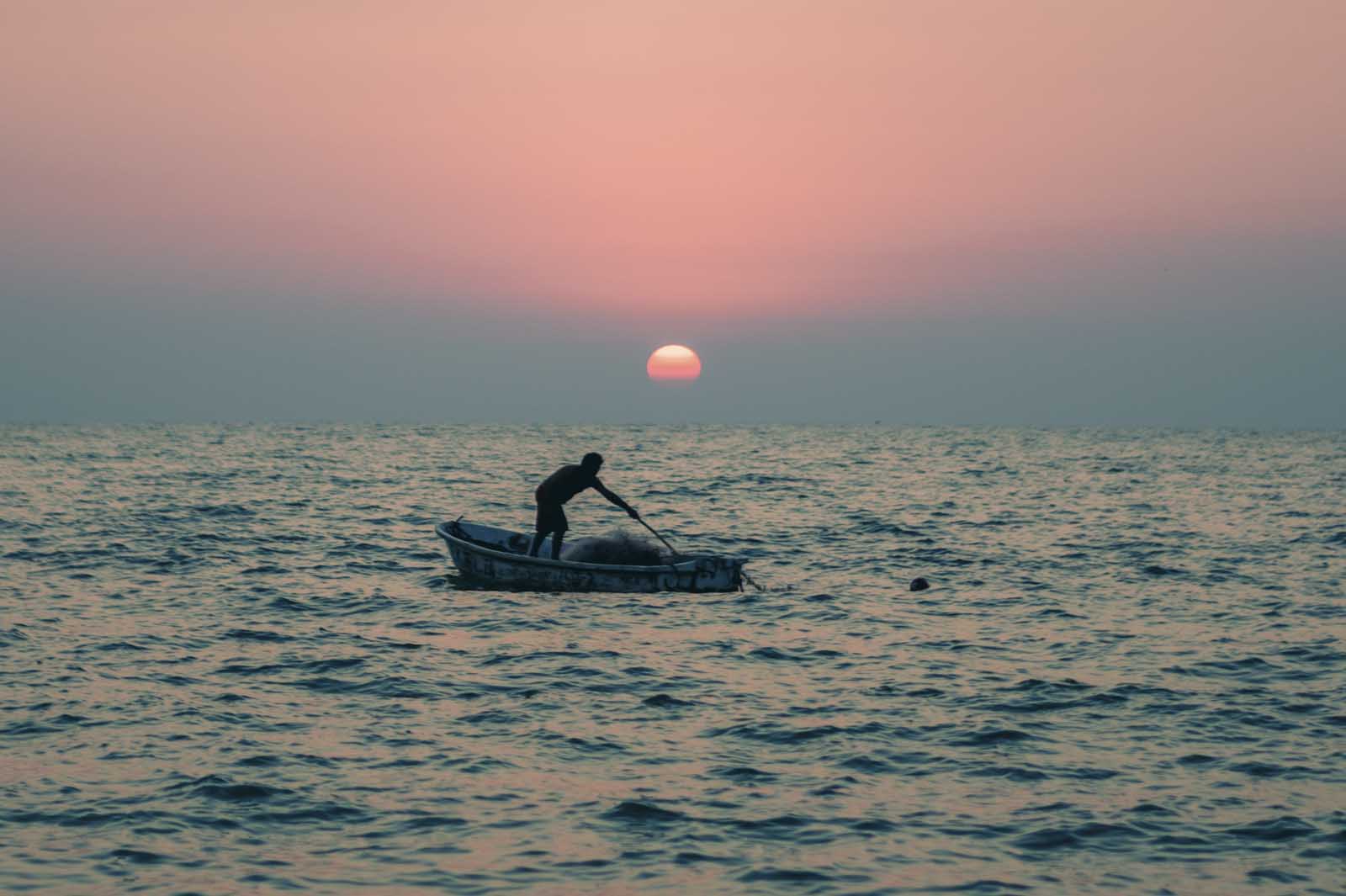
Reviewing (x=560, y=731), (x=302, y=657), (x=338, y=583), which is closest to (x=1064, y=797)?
(x=560, y=731)

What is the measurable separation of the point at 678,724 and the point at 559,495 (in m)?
10.3

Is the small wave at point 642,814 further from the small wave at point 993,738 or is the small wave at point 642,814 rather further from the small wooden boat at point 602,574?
the small wooden boat at point 602,574

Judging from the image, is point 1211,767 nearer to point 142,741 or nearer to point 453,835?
point 453,835

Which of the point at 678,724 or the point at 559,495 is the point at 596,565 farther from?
the point at 678,724

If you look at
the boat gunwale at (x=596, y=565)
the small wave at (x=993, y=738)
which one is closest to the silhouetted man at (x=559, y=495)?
the boat gunwale at (x=596, y=565)

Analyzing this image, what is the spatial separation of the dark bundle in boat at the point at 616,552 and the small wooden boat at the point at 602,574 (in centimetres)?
28

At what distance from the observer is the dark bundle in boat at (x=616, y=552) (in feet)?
78.1

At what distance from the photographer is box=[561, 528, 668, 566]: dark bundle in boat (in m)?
23.8

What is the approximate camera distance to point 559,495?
23516mm

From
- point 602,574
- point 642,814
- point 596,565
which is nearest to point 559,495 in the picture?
point 596,565

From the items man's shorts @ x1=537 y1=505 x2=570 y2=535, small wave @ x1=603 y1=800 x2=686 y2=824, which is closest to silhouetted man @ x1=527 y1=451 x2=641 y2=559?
man's shorts @ x1=537 y1=505 x2=570 y2=535

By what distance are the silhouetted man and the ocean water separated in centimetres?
120

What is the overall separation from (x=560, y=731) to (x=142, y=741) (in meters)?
4.24

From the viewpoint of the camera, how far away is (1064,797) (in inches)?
438
